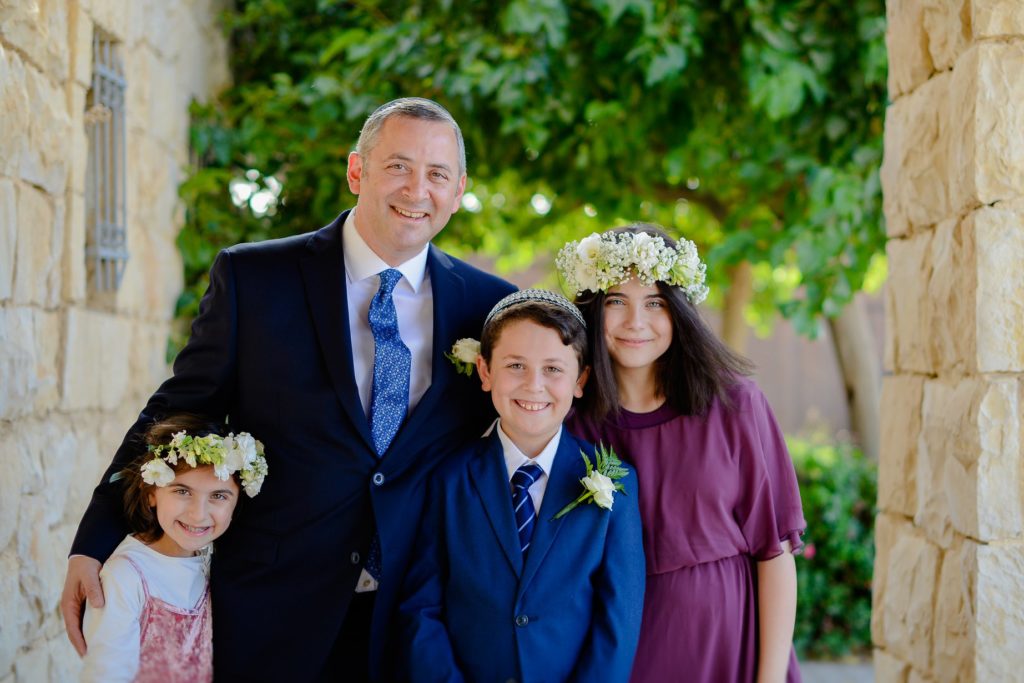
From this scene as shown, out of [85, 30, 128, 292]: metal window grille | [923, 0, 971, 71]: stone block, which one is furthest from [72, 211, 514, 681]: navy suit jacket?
[923, 0, 971, 71]: stone block

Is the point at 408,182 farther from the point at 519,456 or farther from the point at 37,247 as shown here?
the point at 37,247

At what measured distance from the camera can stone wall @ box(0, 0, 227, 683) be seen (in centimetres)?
248

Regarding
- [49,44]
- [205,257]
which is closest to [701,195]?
[205,257]

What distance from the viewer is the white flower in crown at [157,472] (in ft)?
7.30

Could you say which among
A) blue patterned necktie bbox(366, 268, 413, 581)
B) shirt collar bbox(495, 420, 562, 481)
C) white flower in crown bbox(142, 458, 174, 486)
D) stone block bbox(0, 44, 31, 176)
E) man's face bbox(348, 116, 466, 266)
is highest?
stone block bbox(0, 44, 31, 176)

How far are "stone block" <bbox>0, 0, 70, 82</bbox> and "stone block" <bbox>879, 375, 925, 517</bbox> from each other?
2551 mm

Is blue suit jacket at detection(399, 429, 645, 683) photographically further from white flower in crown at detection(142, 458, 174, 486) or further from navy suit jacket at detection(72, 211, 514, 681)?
white flower in crown at detection(142, 458, 174, 486)

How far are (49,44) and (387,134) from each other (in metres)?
1.04

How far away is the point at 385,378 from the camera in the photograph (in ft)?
7.70

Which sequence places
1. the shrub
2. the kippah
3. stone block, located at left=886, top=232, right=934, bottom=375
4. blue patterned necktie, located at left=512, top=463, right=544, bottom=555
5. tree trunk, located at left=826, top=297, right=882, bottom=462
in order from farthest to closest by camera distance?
tree trunk, located at left=826, top=297, right=882, bottom=462 < the shrub < stone block, located at left=886, top=232, right=934, bottom=375 < the kippah < blue patterned necktie, located at left=512, top=463, right=544, bottom=555

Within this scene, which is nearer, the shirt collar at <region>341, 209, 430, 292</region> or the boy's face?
the boy's face

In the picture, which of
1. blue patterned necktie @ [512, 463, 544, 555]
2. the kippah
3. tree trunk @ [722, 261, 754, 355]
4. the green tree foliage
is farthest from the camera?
tree trunk @ [722, 261, 754, 355]

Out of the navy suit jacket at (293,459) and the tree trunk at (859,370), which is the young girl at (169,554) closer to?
the navy suit jacket at (293,459)

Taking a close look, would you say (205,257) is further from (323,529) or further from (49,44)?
(323,529)
